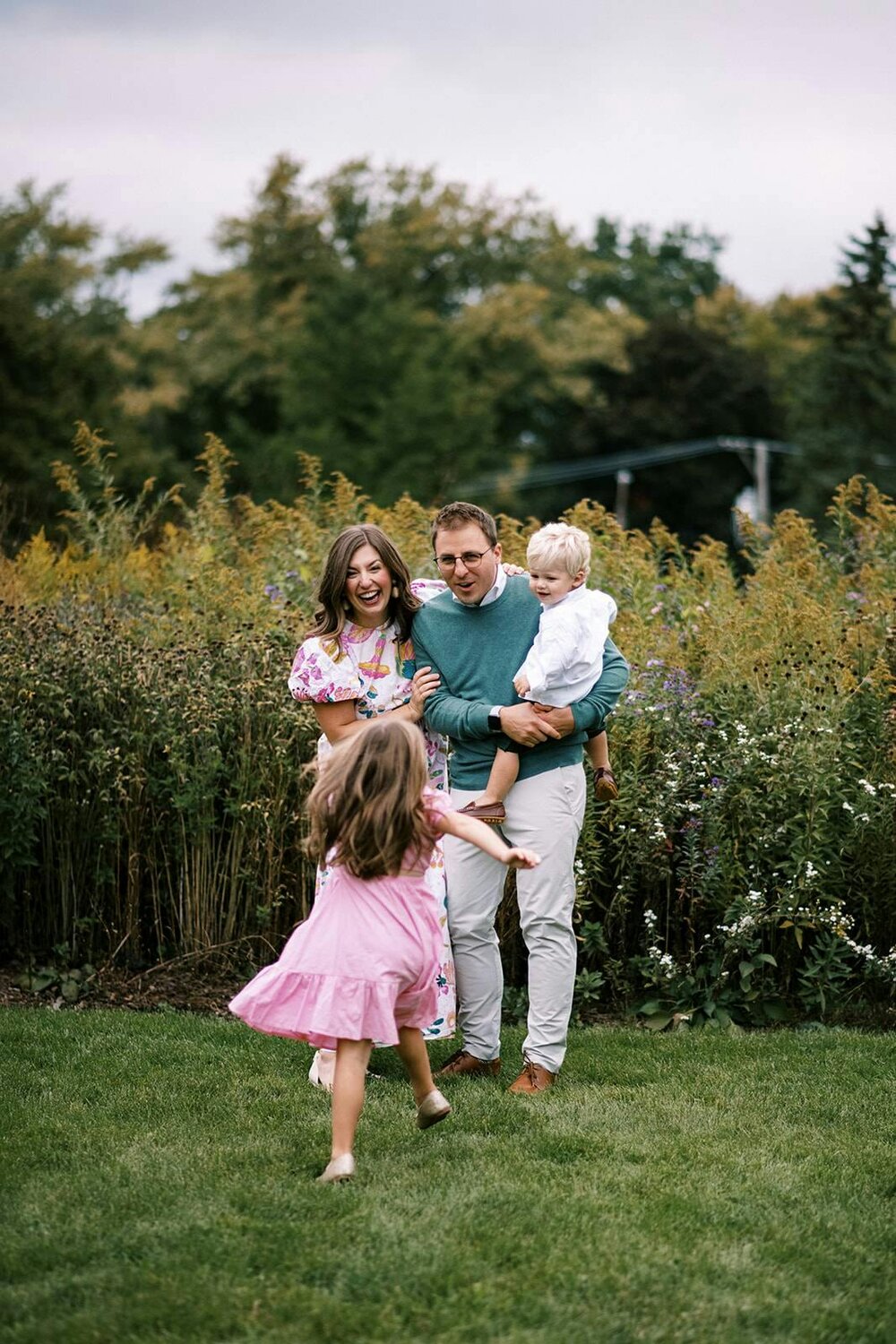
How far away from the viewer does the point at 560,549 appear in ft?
14.5

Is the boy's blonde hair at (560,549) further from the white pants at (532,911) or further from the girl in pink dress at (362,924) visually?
the girl in pink dress at (362,924)

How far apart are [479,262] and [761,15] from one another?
32703 mm

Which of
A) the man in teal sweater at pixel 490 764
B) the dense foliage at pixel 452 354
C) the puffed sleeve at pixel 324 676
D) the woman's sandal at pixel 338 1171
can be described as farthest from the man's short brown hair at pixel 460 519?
the dense foliage at pixel 452 354

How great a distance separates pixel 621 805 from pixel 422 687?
4.82 feet

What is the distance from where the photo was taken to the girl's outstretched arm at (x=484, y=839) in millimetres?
3619

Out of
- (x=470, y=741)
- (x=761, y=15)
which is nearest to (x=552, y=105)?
(x=761, y=15)

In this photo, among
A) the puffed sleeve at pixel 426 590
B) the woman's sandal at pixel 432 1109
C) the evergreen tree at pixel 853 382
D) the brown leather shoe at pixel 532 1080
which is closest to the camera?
the woman's sandal at pixel 432 1109

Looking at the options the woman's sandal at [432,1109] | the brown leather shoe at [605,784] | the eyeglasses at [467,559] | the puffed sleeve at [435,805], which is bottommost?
the woman's sandal at [432,1109]

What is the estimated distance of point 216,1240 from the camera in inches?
129

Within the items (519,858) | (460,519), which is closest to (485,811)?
(519,858)

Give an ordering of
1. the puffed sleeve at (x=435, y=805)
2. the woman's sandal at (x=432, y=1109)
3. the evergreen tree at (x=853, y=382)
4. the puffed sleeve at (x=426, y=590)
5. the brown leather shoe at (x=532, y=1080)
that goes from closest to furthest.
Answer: the puffed sleeve at (x=435, y=805) → the woman's sandal at (x=432, y=1109) → the brown leather shoe at (x=532, y=1080) → the puffed sleeve at (x=426, y=590) → the evergreen tree at (x=853, y=382)

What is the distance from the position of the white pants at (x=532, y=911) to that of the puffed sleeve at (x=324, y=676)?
1.70 ft

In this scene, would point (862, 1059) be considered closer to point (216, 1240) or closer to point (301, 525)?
point (216, 1240)

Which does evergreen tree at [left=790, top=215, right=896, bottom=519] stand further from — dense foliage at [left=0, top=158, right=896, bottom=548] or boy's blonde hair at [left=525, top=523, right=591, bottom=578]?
boy's blonde hair at [left=525, top=523, right=591, bottom=578]
